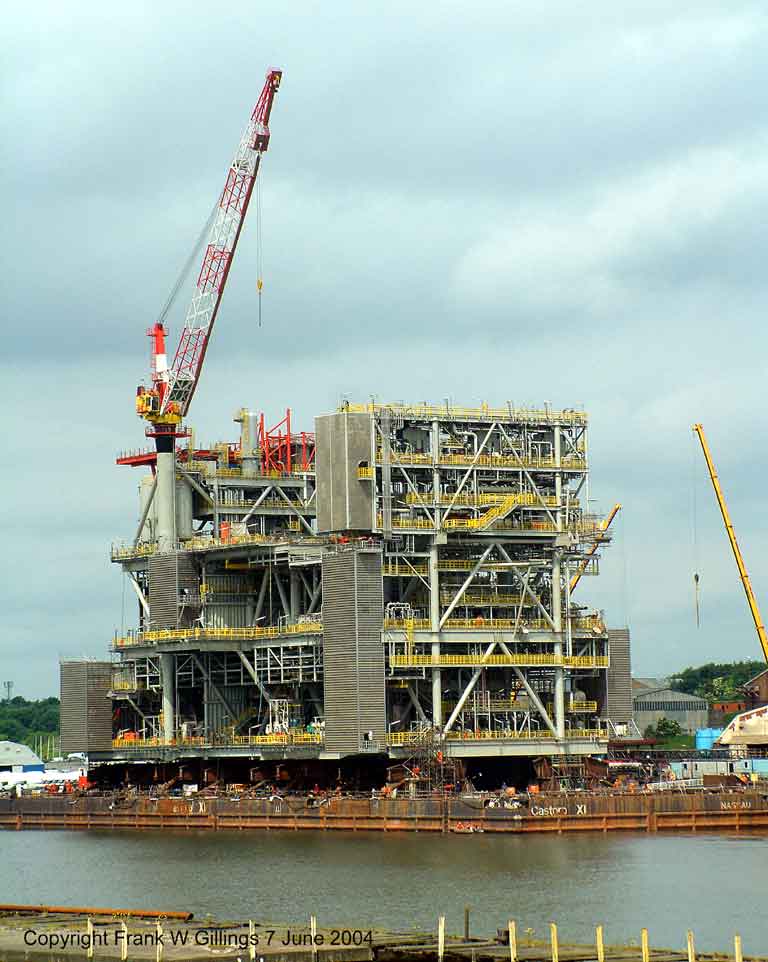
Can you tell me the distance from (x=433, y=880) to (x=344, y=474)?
5496 centimetres

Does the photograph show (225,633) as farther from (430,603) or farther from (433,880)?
(433,880)

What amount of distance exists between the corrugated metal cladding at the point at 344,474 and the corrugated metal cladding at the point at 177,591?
1949cm

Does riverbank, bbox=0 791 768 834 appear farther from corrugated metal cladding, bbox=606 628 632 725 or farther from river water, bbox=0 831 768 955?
corrugated metal cladding, bbox=606 628 632 725

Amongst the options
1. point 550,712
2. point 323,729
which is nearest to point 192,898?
point 323,729

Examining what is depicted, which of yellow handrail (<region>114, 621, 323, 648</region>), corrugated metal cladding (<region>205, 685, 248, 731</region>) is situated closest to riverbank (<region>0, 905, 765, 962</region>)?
yellow handrail (<region>114, 621, 323, 648</region>)

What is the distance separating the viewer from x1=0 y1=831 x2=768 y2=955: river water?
101m

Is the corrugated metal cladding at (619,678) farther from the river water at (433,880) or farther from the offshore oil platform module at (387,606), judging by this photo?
the river water at (433,880)

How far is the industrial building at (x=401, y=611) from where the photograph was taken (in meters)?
167

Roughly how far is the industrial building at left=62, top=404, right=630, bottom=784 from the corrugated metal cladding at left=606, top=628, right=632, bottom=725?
0.19 meters

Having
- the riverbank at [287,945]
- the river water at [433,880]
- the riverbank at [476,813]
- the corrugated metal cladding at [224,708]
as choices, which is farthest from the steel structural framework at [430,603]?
the riverbank at [287,945]

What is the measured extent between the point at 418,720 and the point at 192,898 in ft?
191

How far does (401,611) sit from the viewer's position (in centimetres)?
17012

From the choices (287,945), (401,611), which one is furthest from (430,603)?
(287,945)

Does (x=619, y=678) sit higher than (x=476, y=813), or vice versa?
(x=619, y=678)
